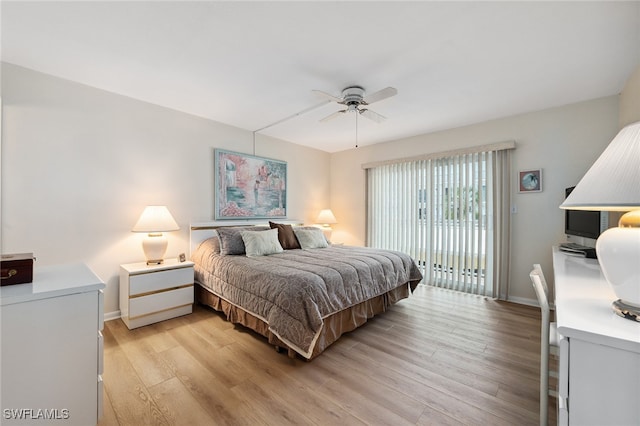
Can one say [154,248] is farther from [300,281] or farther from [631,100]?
[631,100]

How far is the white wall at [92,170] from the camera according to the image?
7.75ft

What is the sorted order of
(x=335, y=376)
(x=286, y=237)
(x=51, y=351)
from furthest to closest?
1. (x=286, y=237)
2. (x=335, y=376)
3. (x=51, y=351)

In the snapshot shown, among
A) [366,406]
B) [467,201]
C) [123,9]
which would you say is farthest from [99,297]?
[467,201]

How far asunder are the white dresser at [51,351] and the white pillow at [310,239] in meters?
2.57

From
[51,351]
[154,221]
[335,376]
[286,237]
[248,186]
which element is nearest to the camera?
[51,351]

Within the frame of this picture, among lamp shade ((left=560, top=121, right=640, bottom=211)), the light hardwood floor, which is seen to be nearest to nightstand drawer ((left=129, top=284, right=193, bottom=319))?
the light hardwood floor

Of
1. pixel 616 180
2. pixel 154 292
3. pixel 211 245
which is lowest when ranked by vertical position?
pixel 154 292

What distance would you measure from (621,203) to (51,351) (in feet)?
8.01

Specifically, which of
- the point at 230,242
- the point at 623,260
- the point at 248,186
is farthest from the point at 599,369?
the point at 248,186

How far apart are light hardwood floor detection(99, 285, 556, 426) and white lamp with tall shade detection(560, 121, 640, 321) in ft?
3.54

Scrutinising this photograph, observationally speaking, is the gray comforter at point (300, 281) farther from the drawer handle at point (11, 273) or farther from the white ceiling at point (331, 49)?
the white ceiling at point (331, 49)

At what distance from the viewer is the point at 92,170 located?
9.02 ft

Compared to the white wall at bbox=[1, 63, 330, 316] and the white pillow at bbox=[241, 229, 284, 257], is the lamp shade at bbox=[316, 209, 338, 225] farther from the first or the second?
the white wall at bbox=[1, 63, 330, 316]

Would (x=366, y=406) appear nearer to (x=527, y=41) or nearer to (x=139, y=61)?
(x=527, y=41)
